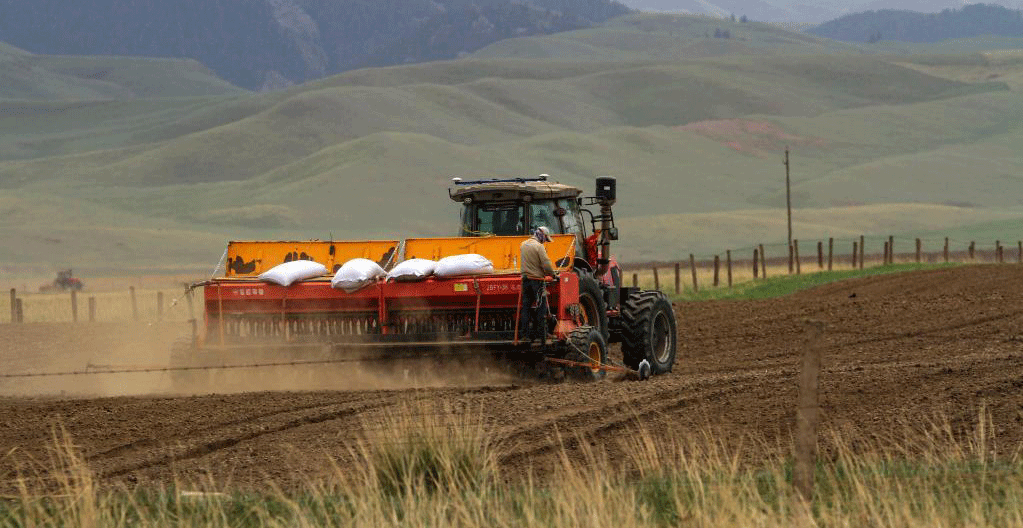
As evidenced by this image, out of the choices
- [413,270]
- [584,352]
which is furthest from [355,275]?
[584,352]

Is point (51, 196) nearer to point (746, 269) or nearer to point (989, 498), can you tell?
point (746, 269)

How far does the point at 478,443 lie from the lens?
11477mm

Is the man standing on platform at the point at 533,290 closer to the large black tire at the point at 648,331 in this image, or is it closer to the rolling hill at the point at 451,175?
the large black tire at the point at 648,331

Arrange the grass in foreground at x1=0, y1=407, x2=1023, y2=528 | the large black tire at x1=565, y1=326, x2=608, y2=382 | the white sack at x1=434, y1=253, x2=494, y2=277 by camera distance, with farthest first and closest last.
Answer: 1. the white sack at x1=434, y1=253, x2=494, y2=277
2. the large black tire at x1=565, y1=326, x2=608, y2=382
3. the grass in foreground at x1=0, y1=407, x2=1023, y2=528

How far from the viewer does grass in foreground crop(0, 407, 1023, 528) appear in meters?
9.67

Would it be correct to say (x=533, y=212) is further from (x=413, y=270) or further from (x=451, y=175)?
(x=451, y=175)

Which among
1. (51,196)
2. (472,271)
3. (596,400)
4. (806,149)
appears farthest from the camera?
(806,149)

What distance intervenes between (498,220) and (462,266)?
1.87 metres

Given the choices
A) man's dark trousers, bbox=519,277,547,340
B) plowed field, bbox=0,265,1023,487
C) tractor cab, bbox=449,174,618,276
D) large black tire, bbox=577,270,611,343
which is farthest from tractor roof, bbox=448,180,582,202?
plowed field, bbox=0,265,1023,487

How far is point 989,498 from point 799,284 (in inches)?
1468

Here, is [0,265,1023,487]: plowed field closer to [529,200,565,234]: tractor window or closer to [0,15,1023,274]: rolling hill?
[529,200,565,234]: tractor window

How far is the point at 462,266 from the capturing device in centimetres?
1902

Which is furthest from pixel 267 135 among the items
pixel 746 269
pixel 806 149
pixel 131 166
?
pixel 746 269

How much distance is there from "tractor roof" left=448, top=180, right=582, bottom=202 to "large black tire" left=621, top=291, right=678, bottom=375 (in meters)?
1.62
